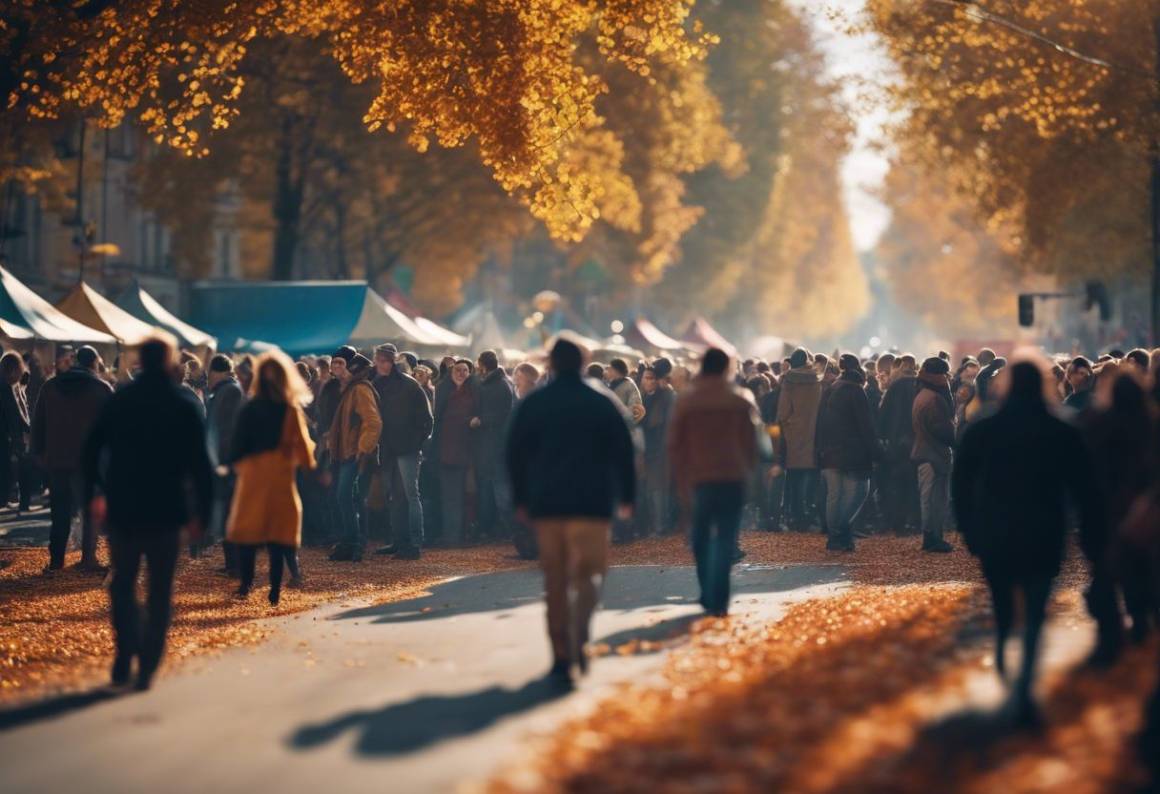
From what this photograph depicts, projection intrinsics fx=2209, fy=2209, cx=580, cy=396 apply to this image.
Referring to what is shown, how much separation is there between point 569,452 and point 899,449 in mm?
11912

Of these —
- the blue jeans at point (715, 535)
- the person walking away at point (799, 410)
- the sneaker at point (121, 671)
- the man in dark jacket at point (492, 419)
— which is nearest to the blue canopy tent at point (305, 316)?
the man in dark jacket at point (492, 419)

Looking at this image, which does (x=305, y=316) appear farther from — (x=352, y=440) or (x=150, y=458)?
(x=150, y=458)

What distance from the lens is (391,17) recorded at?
61.3 ft

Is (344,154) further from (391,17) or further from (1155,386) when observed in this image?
(1155,386)

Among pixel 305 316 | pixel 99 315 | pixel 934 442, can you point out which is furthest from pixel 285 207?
pixel 934 442

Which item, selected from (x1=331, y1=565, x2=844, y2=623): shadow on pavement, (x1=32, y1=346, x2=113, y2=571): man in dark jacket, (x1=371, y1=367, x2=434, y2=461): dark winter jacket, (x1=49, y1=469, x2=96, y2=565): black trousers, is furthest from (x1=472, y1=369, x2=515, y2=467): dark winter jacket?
(x1=49, y1=469, x2=96, y2=565): black trousers

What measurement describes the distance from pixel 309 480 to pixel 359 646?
905 cm

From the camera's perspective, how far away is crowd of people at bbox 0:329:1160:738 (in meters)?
9.95

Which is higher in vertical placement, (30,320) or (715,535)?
(30,320)

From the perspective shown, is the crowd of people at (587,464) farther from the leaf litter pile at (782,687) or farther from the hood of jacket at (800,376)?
the leaf litter pile at (782,687)

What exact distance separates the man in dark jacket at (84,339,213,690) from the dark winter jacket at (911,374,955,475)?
415 inches

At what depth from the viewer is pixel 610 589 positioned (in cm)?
1683

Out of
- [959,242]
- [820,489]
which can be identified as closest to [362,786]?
[820,489]

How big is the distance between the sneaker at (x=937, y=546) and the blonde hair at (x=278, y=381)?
329 inches
